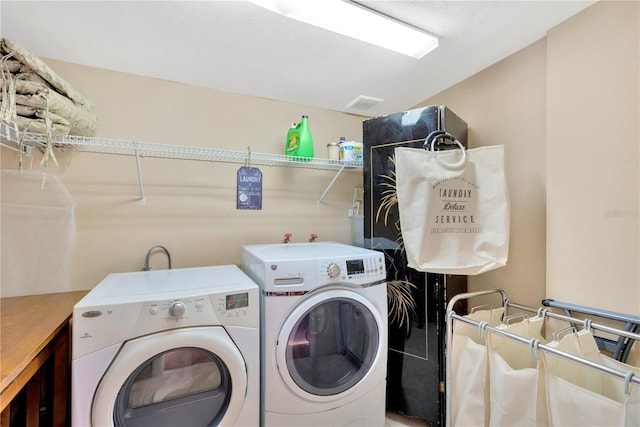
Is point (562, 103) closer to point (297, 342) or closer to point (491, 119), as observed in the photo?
point (491, 119)

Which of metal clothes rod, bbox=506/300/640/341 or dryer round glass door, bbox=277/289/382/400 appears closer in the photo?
metal clothes rod, bbox=506/300/640/341

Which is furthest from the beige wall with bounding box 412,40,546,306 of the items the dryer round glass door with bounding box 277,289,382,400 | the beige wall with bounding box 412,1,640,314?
the dryer round glass door with bounding box 277,289,382,400

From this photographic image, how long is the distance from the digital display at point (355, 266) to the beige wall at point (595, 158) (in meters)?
0.97

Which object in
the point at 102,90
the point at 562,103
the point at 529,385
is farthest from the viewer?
Answer: the point at 102,90

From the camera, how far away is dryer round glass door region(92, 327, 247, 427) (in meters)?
1.03

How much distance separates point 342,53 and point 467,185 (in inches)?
40.7

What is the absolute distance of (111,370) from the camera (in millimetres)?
1016

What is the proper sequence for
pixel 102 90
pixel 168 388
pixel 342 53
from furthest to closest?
pixel 102 90
pixel 342 53
pixel 168 388

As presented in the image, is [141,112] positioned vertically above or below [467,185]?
above

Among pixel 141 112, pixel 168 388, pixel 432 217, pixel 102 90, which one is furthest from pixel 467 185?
pixel 102 90

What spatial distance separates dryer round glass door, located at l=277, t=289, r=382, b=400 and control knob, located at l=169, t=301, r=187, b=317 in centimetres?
47

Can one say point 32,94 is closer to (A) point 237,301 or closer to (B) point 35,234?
(B) point 35,234

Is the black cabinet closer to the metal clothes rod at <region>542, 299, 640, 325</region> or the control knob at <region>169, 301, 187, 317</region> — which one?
the metal clothes rod at <region>542, 299, 640, 325</region>

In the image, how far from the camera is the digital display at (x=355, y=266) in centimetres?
148
